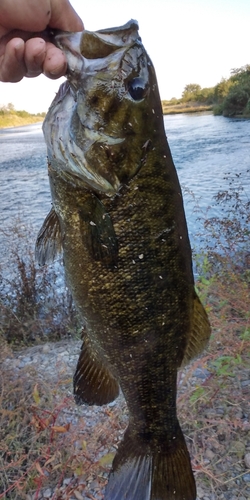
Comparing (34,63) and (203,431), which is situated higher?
(34,63)

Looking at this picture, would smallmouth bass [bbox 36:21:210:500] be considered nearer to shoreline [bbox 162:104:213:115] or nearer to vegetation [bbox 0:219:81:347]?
vegetation [bbox 0:219:81:347]

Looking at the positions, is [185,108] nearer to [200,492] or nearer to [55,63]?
[200,492]

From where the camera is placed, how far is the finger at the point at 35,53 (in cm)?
156

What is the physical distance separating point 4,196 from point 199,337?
10011 millimetres

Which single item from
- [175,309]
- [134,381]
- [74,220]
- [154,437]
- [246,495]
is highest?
[74,220]

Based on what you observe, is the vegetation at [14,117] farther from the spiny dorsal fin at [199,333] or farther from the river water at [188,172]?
the spiny dorsal fin at [199,333]

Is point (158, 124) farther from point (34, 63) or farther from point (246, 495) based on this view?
point (246, 495)

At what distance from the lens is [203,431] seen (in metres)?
3.24

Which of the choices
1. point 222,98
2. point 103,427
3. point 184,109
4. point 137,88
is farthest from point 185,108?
point 137,88

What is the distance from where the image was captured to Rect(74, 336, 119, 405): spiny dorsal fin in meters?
1.82

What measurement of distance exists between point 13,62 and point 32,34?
0.15 metres

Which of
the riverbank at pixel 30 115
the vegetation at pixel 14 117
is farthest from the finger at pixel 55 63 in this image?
the vegetation at pixel 14 117

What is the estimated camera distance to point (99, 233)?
5.12 ft

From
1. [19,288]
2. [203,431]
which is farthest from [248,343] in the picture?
[19,288]
